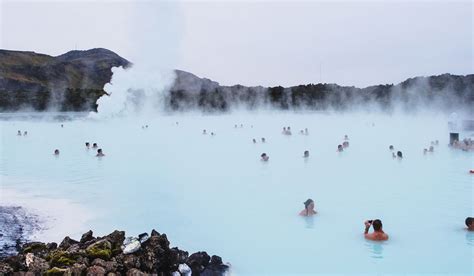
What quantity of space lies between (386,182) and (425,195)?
1.42 meters

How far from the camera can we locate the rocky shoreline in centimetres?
434

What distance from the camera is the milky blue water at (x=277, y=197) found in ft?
19.9

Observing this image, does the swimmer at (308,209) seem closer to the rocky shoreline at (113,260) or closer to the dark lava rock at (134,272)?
the rocky shoreline at (113,260)

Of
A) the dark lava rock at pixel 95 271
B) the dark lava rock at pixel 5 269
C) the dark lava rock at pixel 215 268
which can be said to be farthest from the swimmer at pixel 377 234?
the dark lava rock at pixel 5 269

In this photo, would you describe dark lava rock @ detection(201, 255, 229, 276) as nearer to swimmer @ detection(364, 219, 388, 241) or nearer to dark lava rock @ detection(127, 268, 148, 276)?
dark lava rock @ detection(127, 268, 148, 276)

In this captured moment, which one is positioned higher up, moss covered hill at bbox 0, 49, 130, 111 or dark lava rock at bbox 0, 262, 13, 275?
moss covered hill at bbox 0, 49, 130, 111

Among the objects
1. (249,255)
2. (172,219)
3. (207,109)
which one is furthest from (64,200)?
(207,109)

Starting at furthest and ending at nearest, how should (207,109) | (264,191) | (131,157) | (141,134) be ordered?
(207,109) < (141,134) < (131,157) < (264,191)

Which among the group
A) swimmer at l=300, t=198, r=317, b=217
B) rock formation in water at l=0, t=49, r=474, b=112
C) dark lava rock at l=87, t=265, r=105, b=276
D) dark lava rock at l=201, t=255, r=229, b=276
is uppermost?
rock formation in water at l=0, t=49, r=474, b=112

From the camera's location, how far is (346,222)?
7.37 metres

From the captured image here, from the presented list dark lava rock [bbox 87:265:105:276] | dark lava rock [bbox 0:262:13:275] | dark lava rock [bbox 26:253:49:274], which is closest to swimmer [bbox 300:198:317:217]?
dark lava rock [bbox 87:265:105:276]

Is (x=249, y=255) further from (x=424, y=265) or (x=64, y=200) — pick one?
(x=64, y=200)

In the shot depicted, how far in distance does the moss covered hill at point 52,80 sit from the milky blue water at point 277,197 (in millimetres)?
32069

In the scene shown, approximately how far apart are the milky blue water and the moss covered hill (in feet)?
105
